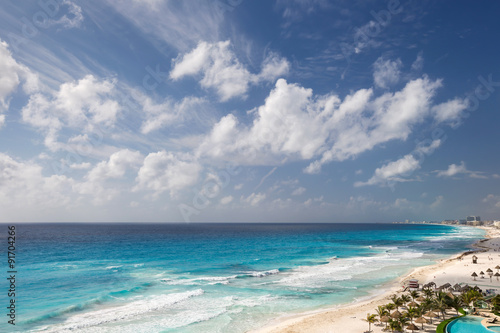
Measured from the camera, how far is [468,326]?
2366 cm

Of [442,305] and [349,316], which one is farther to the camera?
[349,316]

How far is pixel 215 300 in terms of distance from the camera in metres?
35.4

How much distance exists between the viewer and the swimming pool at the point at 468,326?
74.1 feet

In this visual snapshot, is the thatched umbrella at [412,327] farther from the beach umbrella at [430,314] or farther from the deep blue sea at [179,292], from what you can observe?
the deep blue sea at [179,292]

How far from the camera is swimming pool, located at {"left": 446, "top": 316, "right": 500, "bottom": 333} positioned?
22.6m

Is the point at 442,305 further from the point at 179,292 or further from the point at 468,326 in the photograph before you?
the point at 179,292

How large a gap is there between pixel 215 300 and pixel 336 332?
15900 mm

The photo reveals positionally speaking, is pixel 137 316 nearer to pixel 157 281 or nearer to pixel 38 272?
pixel 157 281

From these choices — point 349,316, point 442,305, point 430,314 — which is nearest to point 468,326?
point 430,314

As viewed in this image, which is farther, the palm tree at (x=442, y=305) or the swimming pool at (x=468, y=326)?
the palm tree at (x=442, y=305)

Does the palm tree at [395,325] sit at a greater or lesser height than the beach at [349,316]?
greater

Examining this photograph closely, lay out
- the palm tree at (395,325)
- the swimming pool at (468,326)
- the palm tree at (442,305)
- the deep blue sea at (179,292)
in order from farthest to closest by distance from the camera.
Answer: the deep blue sea at (179,292), the palm tree at (442,305), the palm tree at (395,325), the swimming pool at (468,326)

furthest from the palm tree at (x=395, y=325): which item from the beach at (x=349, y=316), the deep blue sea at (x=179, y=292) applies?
the deep blue sea at (x=179, y=292)

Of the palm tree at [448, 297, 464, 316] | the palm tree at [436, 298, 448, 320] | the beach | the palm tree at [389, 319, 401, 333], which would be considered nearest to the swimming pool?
the palm tree at [448, 297, 464, 316]
